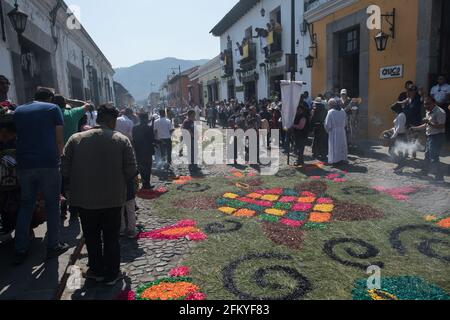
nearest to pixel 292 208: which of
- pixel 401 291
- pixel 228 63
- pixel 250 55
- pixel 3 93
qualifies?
pixel 401 291

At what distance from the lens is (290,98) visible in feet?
31.3

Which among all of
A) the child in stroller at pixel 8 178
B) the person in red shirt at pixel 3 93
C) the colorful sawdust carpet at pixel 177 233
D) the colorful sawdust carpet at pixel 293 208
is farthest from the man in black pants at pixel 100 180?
the colorful sawdust carpet at pixel 293 208

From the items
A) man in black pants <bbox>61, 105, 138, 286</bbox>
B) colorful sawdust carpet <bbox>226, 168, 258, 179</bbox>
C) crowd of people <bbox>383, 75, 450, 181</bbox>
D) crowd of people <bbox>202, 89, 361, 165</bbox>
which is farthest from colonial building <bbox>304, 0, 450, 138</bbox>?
man in black pants <bbox>61, 105, 138, 286</bbox>

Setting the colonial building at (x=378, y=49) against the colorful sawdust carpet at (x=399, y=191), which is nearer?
the colorful sawdust carpet at (x=399, y=191)

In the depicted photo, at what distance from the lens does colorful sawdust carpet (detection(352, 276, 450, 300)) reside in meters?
3.27

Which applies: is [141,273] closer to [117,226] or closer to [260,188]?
[117,226]

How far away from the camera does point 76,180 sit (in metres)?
3.58

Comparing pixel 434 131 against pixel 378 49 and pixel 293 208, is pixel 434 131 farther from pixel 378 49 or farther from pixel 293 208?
pixel 378 49

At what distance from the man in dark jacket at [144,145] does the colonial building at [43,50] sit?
3.16 m

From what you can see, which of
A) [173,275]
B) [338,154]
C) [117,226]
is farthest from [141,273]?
[338,154]

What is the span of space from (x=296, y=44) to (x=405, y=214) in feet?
42.9

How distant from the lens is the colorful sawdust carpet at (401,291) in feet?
10.7

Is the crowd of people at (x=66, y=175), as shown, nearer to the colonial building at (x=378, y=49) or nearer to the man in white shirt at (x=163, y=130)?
the man in white shirt at (x=163, y=130)

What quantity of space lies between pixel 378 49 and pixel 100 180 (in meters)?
10.4
